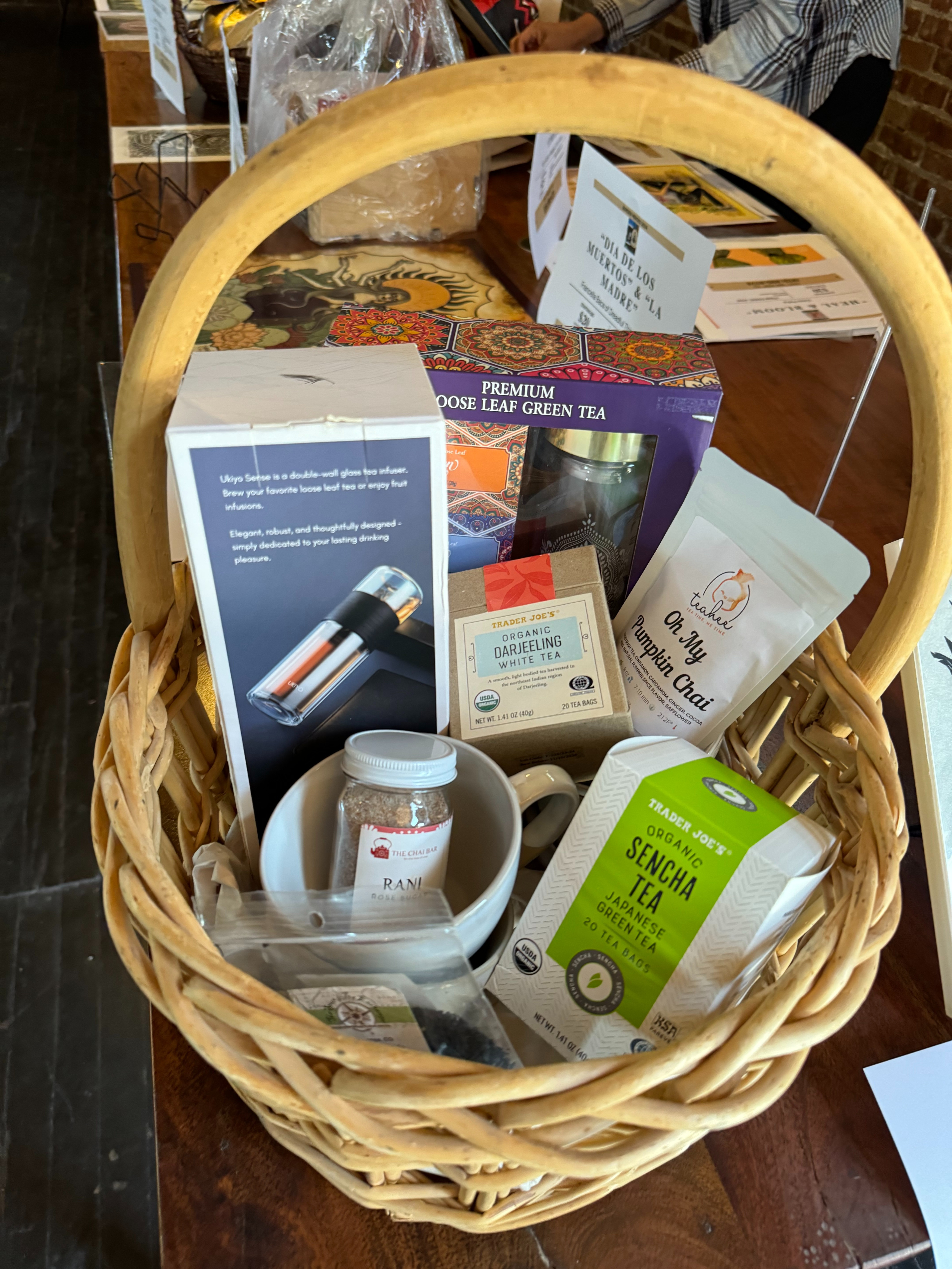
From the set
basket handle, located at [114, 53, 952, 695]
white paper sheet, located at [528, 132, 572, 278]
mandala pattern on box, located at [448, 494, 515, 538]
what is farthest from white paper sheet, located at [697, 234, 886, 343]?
basket handle, located at [114, 53, 952, 695]

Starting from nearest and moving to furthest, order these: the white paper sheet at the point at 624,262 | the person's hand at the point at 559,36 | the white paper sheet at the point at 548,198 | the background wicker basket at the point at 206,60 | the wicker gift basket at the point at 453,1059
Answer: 1. the wicker gift basket at the point at 453,1059
2. the white paper sheet at the point at 624,262
3. the white paper sheet at the point at 548,198
4. the background wicker basket at the point at 206,60
5. the person's hand at the point at 559,36

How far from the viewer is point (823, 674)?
1.66ft

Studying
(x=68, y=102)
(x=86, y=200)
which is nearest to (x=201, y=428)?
(x=86, y=200)

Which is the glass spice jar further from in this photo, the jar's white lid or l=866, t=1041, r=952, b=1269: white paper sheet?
l=866, t=1041, r=952, b=1269: white paper sheet

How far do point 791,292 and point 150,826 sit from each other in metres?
1.07

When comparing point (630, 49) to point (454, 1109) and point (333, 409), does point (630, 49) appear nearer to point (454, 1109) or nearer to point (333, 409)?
point (333, 409)

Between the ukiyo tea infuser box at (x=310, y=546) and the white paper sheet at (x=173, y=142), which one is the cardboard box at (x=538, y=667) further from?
the white paper sheet at (x=173, y=142)

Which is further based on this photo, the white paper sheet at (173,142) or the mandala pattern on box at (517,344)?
the white paper sheet at (173,142)

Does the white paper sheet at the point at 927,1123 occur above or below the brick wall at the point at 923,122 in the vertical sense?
below

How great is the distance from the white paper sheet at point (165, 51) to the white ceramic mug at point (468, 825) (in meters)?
1.32

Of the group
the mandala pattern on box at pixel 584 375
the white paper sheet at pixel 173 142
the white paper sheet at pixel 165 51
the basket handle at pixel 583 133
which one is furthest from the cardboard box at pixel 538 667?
the white paper sheet at pixel 165 51

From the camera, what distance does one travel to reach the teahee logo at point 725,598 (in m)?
0.55

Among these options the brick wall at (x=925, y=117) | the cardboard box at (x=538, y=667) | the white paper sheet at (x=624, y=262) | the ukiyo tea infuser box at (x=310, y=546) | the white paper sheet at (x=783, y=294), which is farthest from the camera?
the brick wall at (x=925, y=117)

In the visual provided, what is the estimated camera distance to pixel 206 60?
143cm
